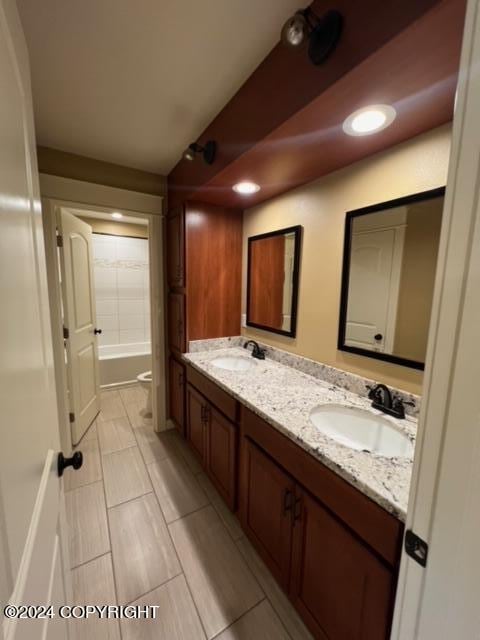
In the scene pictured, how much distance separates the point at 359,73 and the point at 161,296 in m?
2.02

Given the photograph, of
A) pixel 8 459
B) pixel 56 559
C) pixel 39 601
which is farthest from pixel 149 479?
pixel 8 459

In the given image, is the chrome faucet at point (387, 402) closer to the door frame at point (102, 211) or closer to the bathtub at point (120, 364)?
the door frame at point (102, 211)

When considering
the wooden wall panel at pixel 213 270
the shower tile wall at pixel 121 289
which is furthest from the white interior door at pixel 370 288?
the shower tile wall at pixel 121 289

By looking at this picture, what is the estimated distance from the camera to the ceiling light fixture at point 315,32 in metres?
0.78

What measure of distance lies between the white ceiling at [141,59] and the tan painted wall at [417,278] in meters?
0.90

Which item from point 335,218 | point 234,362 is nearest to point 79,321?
point 234,362

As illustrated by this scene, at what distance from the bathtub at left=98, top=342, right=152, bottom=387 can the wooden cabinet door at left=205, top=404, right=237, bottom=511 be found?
1.85 metres

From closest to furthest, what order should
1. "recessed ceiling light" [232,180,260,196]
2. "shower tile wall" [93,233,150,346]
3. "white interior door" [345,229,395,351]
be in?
"white interior door" [345,229,395,351]
"recessed ceiling light" [232,180,260,196]
"shower tile wall" [93,233,150,346]

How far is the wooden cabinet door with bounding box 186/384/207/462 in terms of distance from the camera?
1.88 metres

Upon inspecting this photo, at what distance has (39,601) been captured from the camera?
20.1 inches

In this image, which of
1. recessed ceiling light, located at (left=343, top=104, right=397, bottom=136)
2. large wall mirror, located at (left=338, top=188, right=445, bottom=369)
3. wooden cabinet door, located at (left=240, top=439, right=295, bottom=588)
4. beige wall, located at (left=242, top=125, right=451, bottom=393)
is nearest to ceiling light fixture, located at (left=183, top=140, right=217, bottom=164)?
beige wall, located at (left=242, top=125, right=451, bottom=393)

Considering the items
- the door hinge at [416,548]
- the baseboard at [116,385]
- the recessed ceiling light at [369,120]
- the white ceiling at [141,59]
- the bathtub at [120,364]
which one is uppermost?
the white ceiling at [141,59]

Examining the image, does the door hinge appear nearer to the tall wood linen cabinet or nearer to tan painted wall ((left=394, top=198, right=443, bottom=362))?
tan painted wall ((left=394, top=198, right=443, bottom=362))

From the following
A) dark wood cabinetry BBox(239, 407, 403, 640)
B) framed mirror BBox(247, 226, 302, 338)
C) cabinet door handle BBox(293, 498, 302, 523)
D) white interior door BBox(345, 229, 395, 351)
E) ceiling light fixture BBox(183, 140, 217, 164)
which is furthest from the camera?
framed mirror BBox(247, 226, 302, 338)
